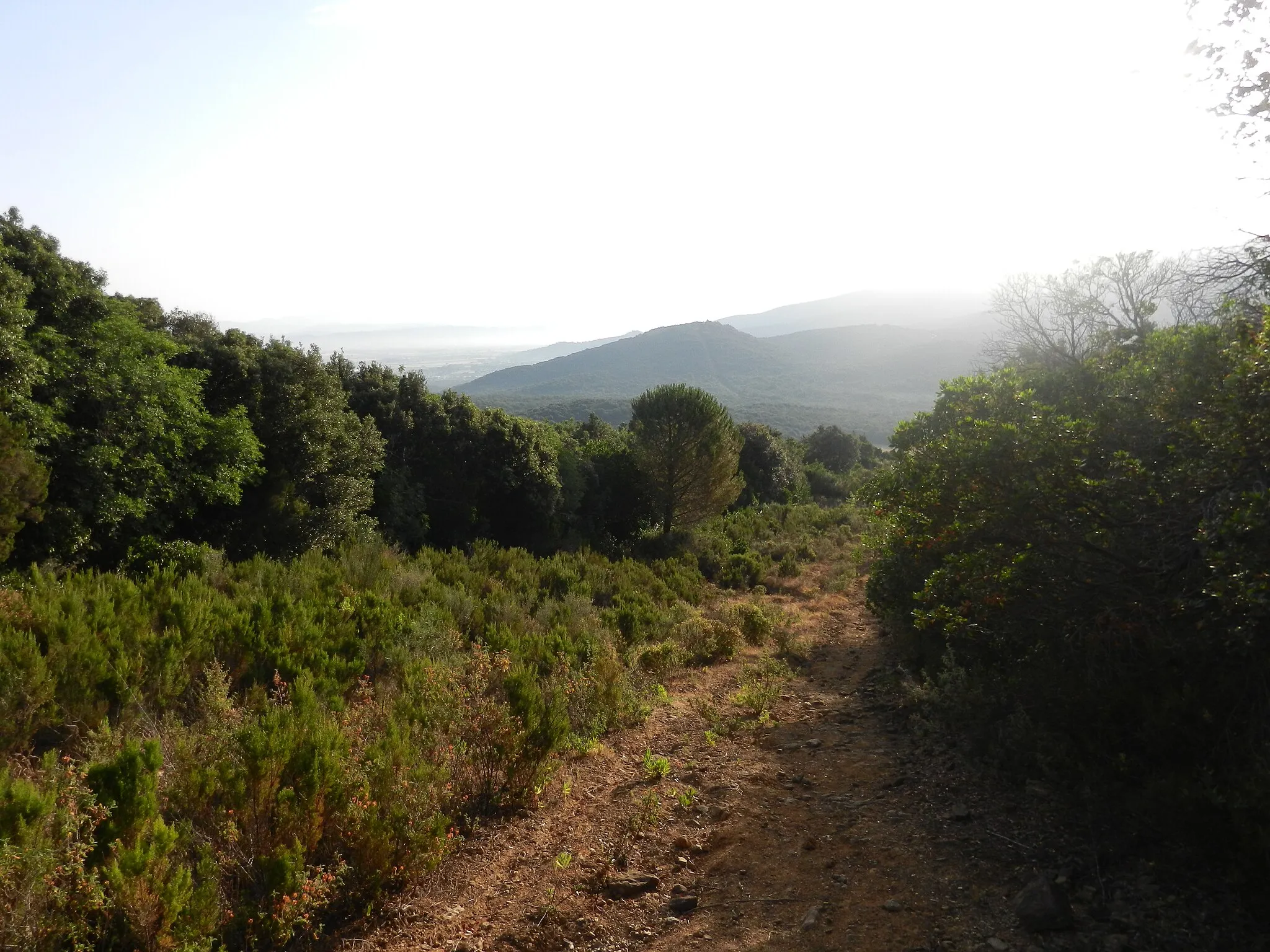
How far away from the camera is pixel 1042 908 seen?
349 cm

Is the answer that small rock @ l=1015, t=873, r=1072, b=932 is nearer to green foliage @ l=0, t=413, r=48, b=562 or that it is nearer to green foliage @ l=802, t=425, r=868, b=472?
green foliage @ l=0, t=413, r=48, b=562

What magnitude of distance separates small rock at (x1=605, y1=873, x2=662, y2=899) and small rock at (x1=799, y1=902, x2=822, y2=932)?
0.99 meters

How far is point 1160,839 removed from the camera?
12.5 ft

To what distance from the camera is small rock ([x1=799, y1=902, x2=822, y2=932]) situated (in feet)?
12.4

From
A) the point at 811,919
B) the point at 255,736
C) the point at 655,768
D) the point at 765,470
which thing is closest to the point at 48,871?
the point at 255,736

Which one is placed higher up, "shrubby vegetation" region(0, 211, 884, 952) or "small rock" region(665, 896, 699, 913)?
"shrubby vegetation" region(0, 211, 884, 952)

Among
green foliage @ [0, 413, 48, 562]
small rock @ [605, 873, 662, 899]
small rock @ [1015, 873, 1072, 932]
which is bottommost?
small rock @ [605, 873, 662, 899]

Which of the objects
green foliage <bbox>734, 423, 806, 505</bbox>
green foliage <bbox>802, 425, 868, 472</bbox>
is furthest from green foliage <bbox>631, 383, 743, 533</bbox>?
green foliage <bbox>802, 425, 868, 472</bbox>

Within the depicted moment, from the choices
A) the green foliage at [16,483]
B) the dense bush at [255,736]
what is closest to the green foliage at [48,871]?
the dense bush at [255,736]

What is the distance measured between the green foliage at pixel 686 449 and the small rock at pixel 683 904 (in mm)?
20201

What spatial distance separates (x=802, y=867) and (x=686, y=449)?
65.5ft

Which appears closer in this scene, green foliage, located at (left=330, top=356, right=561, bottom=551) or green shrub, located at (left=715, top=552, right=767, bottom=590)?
green shrub, located at (left=715, top=552, right=767, bottom=590)

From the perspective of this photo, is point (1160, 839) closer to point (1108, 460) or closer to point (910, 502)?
point (1108, 460)

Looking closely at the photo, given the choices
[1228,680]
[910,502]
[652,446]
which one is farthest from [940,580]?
[652,446]
